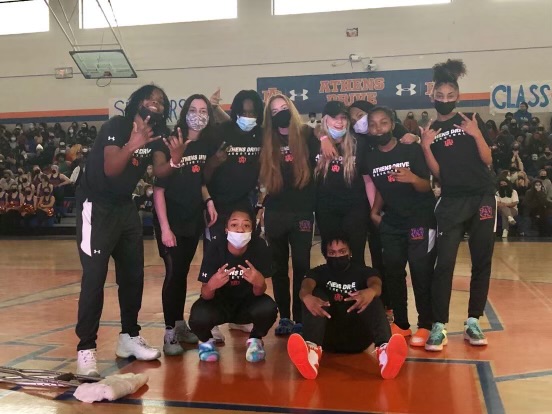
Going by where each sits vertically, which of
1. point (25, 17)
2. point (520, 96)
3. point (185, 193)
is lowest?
point (185, 193)

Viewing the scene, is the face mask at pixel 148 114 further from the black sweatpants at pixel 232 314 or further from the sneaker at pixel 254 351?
the sneaker at pixel 254 351

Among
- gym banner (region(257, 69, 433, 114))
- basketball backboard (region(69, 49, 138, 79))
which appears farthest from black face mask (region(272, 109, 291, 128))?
basketball backboard (region(69, 49, 138, 79))

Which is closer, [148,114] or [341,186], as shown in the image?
[148,114]

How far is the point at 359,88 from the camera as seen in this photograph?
1633cm

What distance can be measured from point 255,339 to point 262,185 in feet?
3.79

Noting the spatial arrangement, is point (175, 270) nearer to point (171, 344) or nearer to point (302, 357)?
point (171, 344)

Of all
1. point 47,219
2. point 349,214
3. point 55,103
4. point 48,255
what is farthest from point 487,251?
point 55,103

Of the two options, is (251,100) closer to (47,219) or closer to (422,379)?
(422,379)

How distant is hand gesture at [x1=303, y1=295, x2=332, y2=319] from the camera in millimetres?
3559

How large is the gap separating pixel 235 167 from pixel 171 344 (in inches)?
52.8

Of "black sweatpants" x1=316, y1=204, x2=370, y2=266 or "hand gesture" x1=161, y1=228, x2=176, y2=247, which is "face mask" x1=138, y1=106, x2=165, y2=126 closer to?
"hand gesture" x1=161, y1=228, x2=176, y2=247

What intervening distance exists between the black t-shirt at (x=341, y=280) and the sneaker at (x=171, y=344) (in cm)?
103

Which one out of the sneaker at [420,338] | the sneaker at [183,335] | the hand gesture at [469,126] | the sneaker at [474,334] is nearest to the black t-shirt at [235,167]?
the sneaker at [183,335]

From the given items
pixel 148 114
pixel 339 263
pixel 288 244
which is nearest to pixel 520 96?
pixel 288 244
